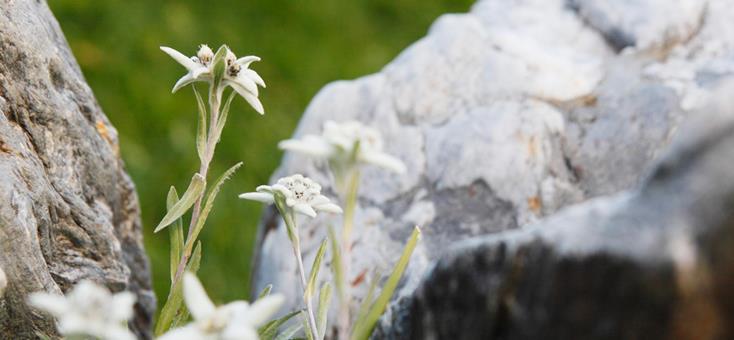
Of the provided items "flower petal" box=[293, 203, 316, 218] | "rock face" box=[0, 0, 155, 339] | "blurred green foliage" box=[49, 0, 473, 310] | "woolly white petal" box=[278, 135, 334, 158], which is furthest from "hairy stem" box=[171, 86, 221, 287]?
"blurred green foliage" box=[49, 0, 473, 310]

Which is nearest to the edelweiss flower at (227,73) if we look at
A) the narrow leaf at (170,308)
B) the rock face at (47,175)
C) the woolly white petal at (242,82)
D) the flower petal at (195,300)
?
the woolly white petal at (242,82)

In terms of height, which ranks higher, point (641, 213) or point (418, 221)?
point (418, 221)

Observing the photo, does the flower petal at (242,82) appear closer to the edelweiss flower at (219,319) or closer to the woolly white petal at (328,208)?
the woolly white petal at (328,208)

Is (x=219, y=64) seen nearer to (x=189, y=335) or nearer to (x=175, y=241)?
(x=175, y=241)

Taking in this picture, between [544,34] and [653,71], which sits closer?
[653,71]

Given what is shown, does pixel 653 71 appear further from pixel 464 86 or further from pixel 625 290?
pixel 625 290

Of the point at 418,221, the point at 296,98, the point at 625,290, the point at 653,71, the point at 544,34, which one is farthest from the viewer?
the point at 296,98

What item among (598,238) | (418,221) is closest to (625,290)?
(598,238)

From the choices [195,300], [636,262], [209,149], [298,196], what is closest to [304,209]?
[298,196]
